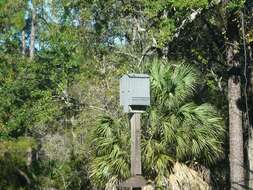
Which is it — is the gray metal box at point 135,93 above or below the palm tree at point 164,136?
above

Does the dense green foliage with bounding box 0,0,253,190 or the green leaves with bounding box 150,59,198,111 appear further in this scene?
the green leaves with bounding box 150,59,198,111

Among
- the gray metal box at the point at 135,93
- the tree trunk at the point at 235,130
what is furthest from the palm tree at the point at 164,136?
the gray metal box at the point at 135,93

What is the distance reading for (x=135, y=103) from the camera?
26.7 ft

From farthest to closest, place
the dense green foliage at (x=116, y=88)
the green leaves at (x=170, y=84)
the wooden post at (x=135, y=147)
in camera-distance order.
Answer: the green leaves at (x=170, y=84) < the dense green foliage at (x=116, y=88) < the wooden post at (x=135, y=147)

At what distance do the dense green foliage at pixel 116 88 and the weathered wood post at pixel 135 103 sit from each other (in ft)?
7.18

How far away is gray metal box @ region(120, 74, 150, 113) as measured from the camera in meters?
Answer: 8.17

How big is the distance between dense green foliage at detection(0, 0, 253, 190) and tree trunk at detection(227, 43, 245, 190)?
0.46 meters

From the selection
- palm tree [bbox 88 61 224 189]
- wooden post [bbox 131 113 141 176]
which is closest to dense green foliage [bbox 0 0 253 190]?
palm tree [bbox 88 61 224 189]

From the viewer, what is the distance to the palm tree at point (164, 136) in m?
11.4

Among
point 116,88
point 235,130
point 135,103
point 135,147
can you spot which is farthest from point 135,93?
point 116,88

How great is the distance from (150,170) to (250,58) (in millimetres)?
7806

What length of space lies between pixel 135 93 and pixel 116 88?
1278 cm

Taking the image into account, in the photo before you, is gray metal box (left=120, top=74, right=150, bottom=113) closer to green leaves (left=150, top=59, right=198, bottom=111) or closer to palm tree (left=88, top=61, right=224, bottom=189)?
palm tree (left=88, top=61, right=224, bottom=189)

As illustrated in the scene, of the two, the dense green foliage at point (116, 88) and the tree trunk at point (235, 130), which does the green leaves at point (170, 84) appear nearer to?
the dense green foliage at point (116, 88)
